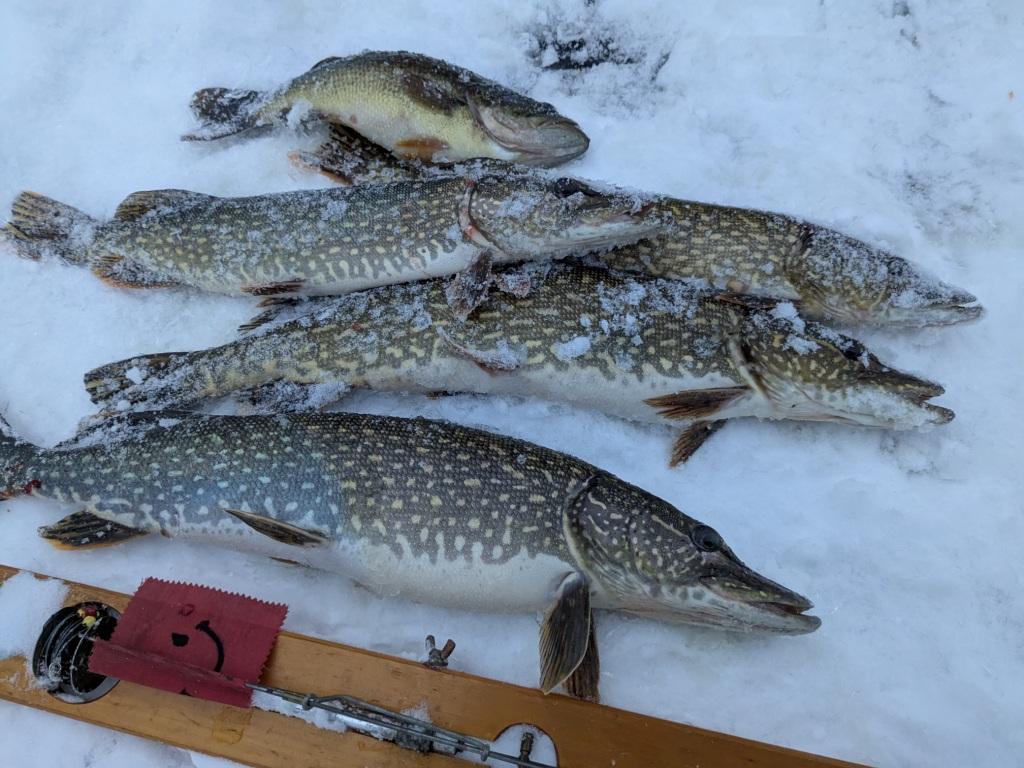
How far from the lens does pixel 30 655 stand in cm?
230

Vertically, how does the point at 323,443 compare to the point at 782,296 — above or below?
below

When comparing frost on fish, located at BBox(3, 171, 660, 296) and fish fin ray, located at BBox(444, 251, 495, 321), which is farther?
frost on fish, located at BBox(3, 171, 660, 296)

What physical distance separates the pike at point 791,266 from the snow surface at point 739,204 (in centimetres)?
20

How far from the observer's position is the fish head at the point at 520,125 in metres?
3.03

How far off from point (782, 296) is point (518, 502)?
149 cm

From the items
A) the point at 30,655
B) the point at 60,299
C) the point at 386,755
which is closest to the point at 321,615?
the point at 386,755

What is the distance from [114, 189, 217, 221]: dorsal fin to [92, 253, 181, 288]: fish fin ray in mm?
204

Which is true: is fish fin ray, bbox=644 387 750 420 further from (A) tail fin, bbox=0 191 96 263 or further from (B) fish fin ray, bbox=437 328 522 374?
(A) tail fin, bbox=0 191 96 263

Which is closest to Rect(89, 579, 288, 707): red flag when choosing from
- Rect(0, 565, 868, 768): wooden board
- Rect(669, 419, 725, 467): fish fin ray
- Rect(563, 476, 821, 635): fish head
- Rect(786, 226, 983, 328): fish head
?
Rect(0, 565, 868, 768): wooden board

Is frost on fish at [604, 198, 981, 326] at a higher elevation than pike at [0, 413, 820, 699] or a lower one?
higher

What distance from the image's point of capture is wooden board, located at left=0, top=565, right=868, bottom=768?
2020 mm

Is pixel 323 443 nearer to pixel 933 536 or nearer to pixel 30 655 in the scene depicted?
pixel 30 655

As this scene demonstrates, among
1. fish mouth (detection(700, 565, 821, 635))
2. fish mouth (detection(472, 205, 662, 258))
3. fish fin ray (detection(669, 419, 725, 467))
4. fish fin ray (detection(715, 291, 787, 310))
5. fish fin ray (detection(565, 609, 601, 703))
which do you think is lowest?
fish fin ray (detection(565, 609, 601, 703))

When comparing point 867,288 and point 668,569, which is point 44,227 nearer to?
point 668,569
